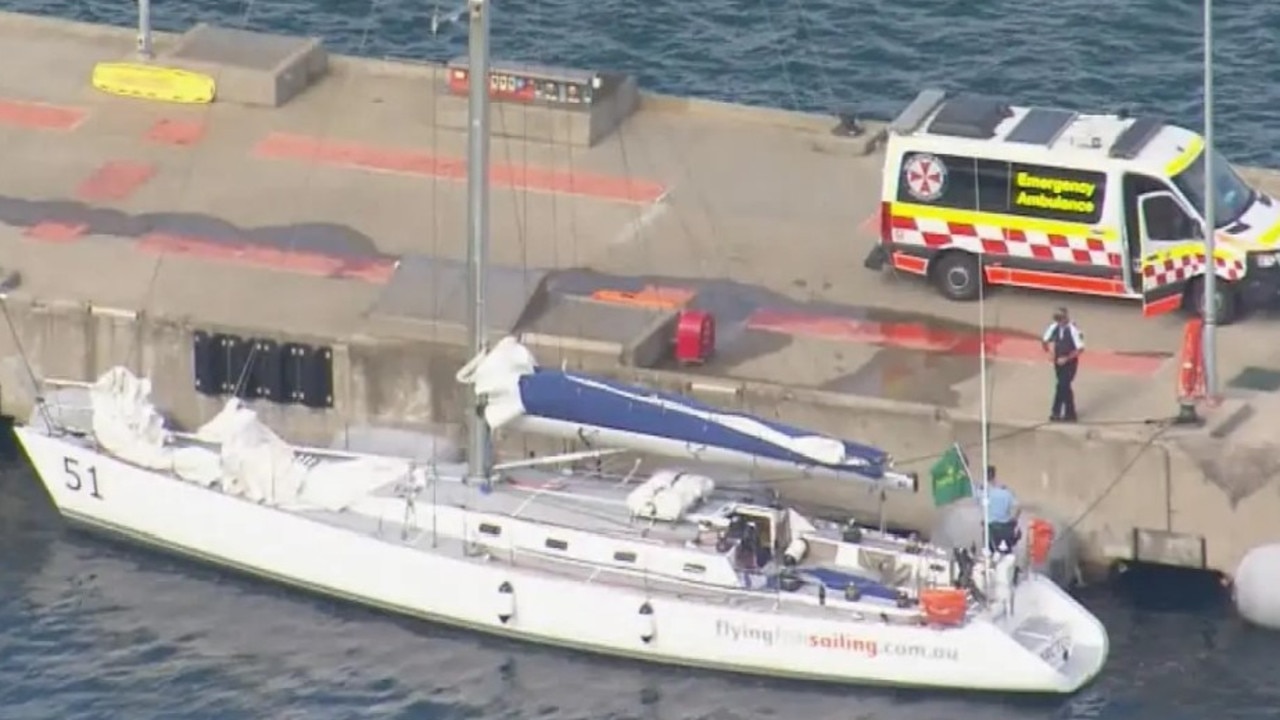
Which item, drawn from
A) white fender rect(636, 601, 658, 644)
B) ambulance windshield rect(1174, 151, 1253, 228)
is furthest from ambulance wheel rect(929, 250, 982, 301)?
white fender rect(636, 601, 658, 644)

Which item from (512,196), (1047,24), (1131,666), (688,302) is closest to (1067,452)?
(1131,666)

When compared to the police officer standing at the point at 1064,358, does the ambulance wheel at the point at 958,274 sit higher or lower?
higher

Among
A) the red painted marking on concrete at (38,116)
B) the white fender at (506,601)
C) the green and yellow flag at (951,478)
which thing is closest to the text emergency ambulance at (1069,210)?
the green and yellow flag at (951,478)

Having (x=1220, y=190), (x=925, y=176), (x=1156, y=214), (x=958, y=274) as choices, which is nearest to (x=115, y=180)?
(x=925, y=176)

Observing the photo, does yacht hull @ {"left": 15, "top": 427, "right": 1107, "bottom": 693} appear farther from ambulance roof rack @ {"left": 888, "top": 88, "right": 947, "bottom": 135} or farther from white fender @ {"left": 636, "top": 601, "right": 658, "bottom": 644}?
ambulance roof rack @ {"left": 888, "top": 88, "right": 947, "bottom": 135}

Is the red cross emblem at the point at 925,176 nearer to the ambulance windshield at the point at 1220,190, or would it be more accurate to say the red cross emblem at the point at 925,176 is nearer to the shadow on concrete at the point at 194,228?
the ambulance windshield at the point at 1220,190

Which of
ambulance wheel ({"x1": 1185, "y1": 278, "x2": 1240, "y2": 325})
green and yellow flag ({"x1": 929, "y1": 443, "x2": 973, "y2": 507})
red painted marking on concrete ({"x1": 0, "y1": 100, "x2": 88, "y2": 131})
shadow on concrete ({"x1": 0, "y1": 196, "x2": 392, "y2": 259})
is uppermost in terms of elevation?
red painted marking on concrete ({"x1": 0, "y1": 100, "x2": 88, "y2": 131})
